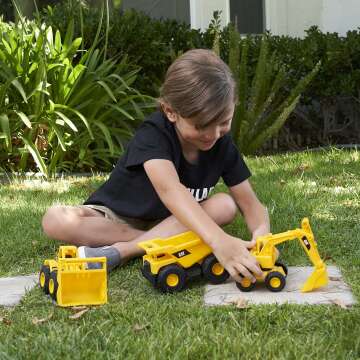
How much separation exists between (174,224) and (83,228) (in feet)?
1.41

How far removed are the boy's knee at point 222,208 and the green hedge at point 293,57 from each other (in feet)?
11.7

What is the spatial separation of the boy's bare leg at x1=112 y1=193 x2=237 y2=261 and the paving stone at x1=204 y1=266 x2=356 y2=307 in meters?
0.40

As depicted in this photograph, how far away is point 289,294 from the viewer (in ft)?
8.82

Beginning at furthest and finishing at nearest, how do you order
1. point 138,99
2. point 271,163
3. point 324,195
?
point 138,99 < point 271,163 < point 324,195

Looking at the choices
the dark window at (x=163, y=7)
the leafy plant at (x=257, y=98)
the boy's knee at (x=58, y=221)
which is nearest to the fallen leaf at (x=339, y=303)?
the boy's knee at (x=58, y=221)

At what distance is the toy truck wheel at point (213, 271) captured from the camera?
2.85 meters

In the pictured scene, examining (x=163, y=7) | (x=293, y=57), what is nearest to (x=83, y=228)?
(x=293, y=57)

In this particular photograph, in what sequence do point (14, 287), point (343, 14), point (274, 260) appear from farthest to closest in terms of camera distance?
1. point (343, 14)
2. point (14, 287)
3. point (274, 260)

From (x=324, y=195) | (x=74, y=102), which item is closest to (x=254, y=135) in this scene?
(x=74, y=102)

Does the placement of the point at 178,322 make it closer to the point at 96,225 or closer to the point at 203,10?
the point at 96,225

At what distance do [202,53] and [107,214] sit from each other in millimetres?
910

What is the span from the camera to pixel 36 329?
2344 mm

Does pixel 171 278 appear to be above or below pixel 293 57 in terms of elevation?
below

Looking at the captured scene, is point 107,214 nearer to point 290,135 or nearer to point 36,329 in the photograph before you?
point 36,329
